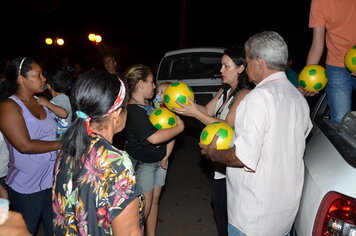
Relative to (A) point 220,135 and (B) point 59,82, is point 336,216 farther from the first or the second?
(B) point 59,82

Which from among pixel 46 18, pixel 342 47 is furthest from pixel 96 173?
pixel 46 18

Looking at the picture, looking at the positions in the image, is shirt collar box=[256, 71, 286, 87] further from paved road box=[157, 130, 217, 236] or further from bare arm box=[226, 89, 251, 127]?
paved road box=[157, 130, 217, 236]

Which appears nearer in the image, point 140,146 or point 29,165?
point 29,165

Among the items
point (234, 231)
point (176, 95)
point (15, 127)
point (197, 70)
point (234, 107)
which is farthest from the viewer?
point (197, 70)

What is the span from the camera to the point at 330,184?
170cm

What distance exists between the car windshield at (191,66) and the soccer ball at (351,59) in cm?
543

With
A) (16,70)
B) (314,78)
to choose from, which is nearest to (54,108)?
(16,70)

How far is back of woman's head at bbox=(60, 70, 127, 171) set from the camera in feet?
5.38

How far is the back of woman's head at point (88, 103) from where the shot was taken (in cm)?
164

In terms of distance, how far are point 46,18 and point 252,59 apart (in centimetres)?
2955

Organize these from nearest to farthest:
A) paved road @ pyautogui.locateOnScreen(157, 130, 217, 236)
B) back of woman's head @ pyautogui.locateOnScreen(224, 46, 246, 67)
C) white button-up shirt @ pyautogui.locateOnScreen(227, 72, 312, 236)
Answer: white button-up shirt @ pyautogui.locateOnScreen(227, 72, 312, 236)
back of woman's head @ pyautogui.locateOnScreen(224, 46, 246, 67)
paved road @ pyautogui.locateOnScreen(157, 130, 217, 236)

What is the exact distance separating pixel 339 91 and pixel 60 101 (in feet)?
10.8

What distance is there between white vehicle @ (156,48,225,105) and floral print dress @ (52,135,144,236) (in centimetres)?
653

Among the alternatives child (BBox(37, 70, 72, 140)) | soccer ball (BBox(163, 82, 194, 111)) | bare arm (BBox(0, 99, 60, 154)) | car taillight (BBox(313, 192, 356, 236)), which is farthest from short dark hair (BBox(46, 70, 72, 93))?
car taillight (BBox(313, 192, 356, 236))
